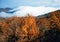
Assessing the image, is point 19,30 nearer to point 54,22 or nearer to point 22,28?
point 22,28

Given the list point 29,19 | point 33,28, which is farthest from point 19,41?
point 29,19

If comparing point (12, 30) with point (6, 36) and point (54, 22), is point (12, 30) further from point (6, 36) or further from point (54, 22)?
point (54, 22)

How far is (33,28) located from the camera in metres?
44.6

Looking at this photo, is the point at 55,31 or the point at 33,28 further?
the point at 33,28

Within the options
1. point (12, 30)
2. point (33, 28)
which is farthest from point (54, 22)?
point (12, 30)

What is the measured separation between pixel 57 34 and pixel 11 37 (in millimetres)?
7190

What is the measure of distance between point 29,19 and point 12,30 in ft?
12.9

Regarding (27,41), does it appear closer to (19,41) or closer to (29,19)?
(19,41)

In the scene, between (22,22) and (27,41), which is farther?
(22,22)

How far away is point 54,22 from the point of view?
46.4 meters

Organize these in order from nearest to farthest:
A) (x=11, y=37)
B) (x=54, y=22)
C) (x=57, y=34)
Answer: (x=57, y=34)
(x=11, y=37)
(x=54, y=22)

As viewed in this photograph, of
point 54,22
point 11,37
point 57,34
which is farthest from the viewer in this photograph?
point 54,22

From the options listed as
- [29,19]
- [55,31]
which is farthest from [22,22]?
[55,31]

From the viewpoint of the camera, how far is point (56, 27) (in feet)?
137
